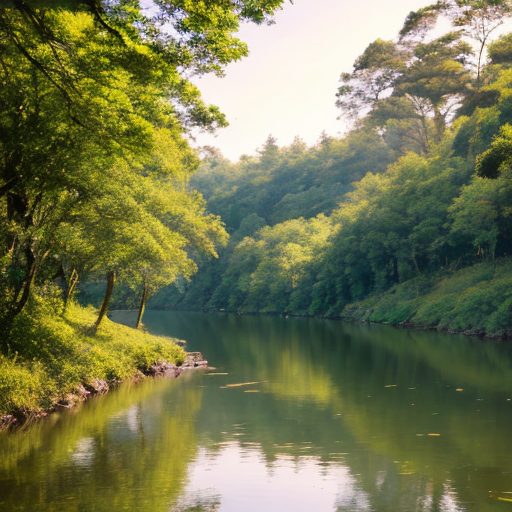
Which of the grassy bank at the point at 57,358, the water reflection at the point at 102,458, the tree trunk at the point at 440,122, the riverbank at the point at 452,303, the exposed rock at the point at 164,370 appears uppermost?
the tree trunk at the point at 440,122

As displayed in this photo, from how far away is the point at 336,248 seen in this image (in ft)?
225

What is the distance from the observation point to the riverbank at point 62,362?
1630cm

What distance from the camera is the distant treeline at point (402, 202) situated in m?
47.2

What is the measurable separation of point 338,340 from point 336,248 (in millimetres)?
28332

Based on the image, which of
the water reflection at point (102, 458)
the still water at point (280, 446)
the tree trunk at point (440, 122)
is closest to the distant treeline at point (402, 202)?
the tree trunk at point (440, 122)

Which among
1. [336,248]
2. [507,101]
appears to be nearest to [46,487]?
[507,101]

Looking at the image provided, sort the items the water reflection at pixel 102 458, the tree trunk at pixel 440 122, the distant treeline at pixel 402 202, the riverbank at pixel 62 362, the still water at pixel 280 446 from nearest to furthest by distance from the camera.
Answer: the water reflection at pixel 102 458, the still water at pixel 280 446, the riverbank at pixel 62 362, the distant treeline at pixel 402 202, the tree trunk at pixel 440 122

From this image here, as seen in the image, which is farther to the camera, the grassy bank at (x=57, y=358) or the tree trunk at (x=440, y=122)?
the tree trunk at (x=440, y=122)

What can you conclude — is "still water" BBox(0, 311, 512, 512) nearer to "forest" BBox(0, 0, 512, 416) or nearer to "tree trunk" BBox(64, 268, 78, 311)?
"forest" BBox(0, 0, 512, 416)

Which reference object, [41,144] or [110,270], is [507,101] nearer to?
[110,270]

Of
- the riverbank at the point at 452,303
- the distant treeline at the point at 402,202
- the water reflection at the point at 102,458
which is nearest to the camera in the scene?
the water reflection at the point at 102,458

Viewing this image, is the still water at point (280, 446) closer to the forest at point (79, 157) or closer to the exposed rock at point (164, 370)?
the exposed rock at point (164, 370)

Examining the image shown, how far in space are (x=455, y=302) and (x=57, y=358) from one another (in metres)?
32.9

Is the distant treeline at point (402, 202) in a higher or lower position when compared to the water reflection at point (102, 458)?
A: higher
